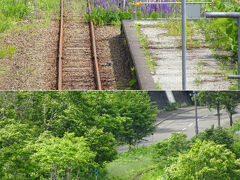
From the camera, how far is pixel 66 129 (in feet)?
47.2

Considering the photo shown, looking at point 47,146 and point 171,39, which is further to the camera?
point 171,39

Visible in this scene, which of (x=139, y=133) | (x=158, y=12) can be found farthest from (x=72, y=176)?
(x=158, y=12)

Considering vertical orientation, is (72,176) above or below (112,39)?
below

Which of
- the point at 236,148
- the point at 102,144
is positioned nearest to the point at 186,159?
the point at 236,148

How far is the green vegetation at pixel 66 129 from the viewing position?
13992 mm

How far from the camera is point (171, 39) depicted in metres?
17.8

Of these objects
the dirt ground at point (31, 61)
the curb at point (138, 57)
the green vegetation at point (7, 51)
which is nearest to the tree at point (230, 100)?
the curb at point (138, 57)

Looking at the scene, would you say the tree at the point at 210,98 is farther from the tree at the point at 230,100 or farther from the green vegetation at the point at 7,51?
the green vegetation at the point at 7,51

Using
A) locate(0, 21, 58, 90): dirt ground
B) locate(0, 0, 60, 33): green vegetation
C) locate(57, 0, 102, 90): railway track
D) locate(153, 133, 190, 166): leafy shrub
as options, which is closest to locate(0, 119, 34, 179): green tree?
locate(0, 21, 58, 90): dirt ground

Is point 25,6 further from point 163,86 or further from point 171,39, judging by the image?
point 163,86

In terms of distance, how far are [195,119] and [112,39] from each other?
4.62 m

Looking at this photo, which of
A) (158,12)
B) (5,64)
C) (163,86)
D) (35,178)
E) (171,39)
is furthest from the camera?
(158,12)

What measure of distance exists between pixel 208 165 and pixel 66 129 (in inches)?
105

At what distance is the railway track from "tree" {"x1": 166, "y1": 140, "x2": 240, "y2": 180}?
8.11 feet
